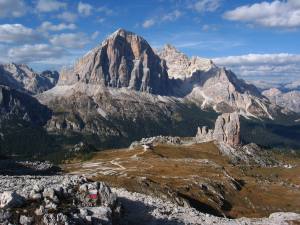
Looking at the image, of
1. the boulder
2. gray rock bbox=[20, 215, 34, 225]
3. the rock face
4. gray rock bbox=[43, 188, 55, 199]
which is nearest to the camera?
gray rock bbox=[20, 215, 34, 225]

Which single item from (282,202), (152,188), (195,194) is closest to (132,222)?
(152,188)

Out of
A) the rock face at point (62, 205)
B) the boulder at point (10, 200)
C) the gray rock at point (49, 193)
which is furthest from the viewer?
the gray rock at point (49, 193)

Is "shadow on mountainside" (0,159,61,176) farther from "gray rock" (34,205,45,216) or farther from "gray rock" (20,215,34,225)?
"gray rock" (20,215,34,225)

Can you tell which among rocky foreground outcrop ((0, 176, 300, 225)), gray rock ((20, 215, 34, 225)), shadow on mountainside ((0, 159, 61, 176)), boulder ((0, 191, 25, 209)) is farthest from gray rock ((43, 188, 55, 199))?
shadow on mountainside ((0, 159, 61, 176))

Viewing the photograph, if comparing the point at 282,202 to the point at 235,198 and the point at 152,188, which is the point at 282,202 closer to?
the point at 235,198

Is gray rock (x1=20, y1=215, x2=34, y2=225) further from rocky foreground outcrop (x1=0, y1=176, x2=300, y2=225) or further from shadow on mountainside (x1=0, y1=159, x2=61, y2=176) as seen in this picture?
shadow on mountainside (x1=0, y1=159, x2=61, y2=176)

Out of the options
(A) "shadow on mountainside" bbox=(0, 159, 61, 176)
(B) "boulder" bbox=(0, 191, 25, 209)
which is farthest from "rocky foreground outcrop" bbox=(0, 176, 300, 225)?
(A) "shadow on mountainside" bbox=(0, 159, 61, 176)

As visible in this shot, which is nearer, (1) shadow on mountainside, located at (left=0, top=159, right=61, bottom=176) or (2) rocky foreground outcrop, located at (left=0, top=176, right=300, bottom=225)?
(2) rocky foreground outcrop, located at (left=0, top=176, right=300, bottom=225)

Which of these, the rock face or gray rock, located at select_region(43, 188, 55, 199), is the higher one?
gray rock, located at select_region(43, 188, 55, 199)

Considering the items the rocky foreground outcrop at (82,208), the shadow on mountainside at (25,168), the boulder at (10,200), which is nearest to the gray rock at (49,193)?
the rocky foreground outcrop at (82,208)

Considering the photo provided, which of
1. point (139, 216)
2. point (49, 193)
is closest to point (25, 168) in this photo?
point (139, 216)

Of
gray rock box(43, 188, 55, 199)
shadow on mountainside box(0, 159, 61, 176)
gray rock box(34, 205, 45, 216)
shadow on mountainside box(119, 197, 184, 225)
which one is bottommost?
shadow on mountainside box(0, 159, 61, 176)

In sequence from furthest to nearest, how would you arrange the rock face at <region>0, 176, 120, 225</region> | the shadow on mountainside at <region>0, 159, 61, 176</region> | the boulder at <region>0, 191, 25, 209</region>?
1. the shadow on mountainside at <region>0, 159, 61, 176</region>
2. the boulder at <region>0, 191, 25, 209</region>
3. the rock face at <region>0, 176, 120, 225</region>

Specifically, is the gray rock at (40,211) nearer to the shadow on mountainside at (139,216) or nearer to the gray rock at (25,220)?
the gray rock at (25,220)
